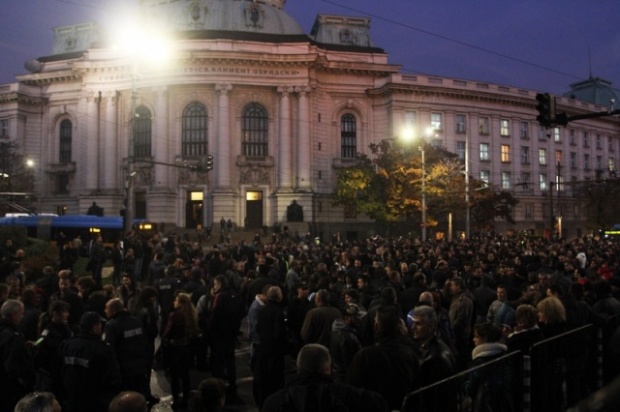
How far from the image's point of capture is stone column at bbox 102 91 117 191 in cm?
5625

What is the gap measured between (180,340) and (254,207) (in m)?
47.1

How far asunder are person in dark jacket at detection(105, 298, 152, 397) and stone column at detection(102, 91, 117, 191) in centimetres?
5139

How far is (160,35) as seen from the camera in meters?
54.8

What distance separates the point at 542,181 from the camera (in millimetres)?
68250

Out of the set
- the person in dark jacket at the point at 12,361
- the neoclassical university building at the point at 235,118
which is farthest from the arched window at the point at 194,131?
the person in dark jacket at the point at 12,361

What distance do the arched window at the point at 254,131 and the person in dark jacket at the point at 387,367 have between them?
5027cm

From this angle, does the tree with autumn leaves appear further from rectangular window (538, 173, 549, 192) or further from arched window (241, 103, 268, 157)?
rectangular window (538, 173, 549, 192)

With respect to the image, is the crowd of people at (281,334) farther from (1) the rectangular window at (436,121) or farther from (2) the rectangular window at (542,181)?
(2) the rectangular window at (542,181)

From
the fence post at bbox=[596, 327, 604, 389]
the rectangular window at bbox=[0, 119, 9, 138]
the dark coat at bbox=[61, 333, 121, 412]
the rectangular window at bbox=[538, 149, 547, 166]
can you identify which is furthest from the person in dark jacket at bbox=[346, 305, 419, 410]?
the rectangular window at bbox=[538, 149, 547, 166]

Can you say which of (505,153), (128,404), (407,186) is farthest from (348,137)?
(128,404)

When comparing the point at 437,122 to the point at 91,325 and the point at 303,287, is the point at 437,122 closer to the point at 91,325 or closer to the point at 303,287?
the point at 303,287

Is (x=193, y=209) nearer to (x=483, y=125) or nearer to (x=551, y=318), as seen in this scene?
(x=483, y=125)

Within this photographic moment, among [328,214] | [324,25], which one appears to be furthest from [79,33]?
[328,214]

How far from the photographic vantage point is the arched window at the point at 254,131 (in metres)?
55.4
